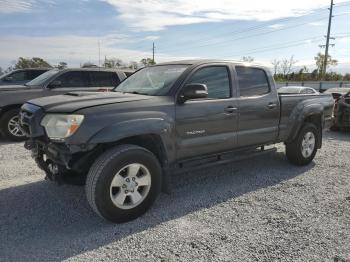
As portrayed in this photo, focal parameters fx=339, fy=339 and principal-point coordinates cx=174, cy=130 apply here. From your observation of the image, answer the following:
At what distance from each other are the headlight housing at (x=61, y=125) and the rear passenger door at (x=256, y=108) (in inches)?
91.0

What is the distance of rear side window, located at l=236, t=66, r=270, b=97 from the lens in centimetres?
485

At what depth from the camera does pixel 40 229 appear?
349cm

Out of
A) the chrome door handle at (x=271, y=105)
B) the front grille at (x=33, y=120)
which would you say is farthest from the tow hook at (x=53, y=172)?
the chrome door handle at (x=271, y=105)

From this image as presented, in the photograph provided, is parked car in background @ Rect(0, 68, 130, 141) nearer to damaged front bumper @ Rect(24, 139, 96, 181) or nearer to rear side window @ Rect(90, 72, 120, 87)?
rear side window @ Rect(90, 72, 120, 87)

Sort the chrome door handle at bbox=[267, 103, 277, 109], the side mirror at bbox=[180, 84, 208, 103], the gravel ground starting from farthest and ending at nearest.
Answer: the chrome door handle at bbox=[267, 103, 277, 109] < the side mirror at bbox=[180, 84, 208, 103] < the gravel ground

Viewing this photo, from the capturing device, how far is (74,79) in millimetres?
8906

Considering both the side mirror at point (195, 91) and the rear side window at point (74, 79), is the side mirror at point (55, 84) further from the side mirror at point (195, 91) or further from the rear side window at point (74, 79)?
the side mirror at point (195, 91)

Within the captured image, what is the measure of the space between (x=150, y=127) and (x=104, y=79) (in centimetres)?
604

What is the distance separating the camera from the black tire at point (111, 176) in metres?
3.36

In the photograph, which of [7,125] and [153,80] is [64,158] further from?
[7,125]

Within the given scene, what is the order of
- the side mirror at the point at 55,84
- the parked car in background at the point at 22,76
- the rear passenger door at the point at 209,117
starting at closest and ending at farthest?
the rear passenger door at the point at 209,117 → the side mirror at the point at 55,84 → the parked car in background at the point at 22,76

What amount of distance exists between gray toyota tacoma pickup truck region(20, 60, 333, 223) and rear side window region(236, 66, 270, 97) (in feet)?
0.05

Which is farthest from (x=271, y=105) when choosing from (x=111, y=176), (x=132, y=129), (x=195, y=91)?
(x=111, y=176)

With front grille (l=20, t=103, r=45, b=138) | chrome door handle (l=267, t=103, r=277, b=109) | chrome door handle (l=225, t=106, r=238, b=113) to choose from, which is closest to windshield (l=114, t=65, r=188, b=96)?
chrome door handle (l=225, t=106, r=238, b=113)
